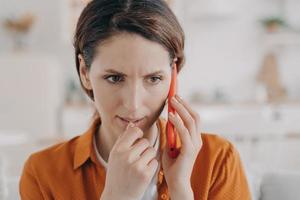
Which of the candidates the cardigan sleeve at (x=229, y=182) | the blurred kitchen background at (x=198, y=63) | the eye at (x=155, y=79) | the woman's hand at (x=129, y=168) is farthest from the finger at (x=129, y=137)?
the blurred kitchen background at (x=198, y=63)

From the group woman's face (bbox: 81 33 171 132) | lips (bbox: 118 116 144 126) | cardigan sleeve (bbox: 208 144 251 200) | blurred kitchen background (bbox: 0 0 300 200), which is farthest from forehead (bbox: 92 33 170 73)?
blurred kitchen background (bbox: 0 0 300 200)

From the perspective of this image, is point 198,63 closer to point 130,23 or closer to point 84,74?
point 84,74

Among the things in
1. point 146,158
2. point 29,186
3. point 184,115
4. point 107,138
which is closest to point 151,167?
point 146,158

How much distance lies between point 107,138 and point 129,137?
0.21 metres

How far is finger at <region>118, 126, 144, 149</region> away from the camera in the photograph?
1113 mm

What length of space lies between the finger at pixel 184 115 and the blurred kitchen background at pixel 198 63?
3.50 m

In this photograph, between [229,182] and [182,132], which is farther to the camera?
[229,182]

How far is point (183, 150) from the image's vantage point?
3.78ft

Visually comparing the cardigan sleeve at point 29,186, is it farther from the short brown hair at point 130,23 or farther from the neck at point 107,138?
the short brown hair at point 130,23

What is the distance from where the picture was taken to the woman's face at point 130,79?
111 cm

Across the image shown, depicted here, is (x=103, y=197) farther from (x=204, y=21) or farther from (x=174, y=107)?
(x=204, y=21)

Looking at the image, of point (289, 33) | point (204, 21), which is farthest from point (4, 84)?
point (289, 33)

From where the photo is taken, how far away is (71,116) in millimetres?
4844

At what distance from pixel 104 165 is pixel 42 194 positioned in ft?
0.51
